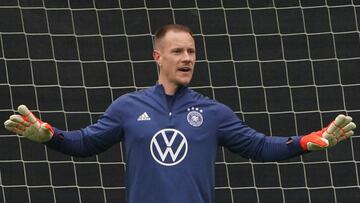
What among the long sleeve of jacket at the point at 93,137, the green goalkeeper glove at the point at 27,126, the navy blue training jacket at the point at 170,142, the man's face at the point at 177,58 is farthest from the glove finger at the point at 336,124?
the green goalkeeper glove at the point at 27,126

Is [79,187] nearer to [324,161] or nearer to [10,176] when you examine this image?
[10,176]

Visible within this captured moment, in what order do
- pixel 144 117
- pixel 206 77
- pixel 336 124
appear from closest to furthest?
pixel 336 124, pixel 144 117, pixel 206 77

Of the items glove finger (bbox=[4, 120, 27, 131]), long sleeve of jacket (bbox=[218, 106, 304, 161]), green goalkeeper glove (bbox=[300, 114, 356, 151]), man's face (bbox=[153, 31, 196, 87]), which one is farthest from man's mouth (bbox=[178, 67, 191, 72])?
glove finger (bbox=[4, 120, 27, 131])

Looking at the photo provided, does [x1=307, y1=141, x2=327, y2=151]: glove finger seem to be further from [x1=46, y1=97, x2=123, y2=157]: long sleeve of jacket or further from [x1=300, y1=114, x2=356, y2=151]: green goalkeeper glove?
[x1=46, y1=97, x2=123, y2=157]: long sleeve of jacket

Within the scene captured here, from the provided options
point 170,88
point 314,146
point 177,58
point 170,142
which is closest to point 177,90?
point 170,88

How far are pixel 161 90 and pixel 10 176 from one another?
279 centimetres

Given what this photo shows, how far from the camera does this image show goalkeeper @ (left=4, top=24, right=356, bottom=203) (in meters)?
3.89

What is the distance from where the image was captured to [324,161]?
264 inches

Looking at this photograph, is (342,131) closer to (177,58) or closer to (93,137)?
(177,58)

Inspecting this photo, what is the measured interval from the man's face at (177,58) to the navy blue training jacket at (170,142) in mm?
67

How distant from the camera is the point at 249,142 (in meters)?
4.04

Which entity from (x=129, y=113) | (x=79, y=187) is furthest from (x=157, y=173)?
(x=79, y=187)

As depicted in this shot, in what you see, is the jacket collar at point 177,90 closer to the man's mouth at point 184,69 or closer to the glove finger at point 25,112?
the man's mouth at point 184,69

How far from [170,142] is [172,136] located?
3 centimetres
